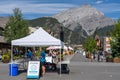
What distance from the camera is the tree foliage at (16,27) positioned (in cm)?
6850

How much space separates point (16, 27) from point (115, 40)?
21.8 meters

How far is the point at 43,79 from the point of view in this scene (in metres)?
23.0

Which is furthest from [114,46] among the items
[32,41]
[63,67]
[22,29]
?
[32,41]

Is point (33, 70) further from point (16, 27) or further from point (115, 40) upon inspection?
point (16, 27)

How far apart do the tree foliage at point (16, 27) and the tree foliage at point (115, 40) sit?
1889 cm

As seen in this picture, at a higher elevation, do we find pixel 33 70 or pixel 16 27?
pixel 16 27

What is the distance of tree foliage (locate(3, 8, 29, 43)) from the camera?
6850cm

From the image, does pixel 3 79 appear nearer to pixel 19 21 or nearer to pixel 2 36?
pixel 19 21

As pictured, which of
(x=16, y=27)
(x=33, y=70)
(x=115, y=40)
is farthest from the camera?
(x=16, y=27)

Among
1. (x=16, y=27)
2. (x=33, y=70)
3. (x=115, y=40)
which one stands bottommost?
(x=33, y=70)

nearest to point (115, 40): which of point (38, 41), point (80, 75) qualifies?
point (80, 75)

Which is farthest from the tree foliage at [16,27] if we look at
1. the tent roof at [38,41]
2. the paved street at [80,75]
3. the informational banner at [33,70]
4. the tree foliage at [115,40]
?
the informational banner at [33,70]

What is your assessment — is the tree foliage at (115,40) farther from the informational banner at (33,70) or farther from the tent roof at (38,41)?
the informational banner at (33,70)

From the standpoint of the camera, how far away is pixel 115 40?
56.7m
